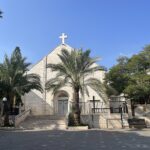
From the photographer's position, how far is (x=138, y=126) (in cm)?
2762

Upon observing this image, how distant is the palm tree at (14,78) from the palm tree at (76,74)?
9.03 feet

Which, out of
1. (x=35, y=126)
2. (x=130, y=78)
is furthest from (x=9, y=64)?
(x=130, y=78)

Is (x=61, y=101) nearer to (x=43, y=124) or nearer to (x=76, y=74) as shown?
(x=43, y=124)

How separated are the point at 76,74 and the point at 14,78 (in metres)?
6.32

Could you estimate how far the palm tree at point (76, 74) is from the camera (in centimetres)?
2592

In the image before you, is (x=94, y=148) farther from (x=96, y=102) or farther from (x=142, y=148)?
(x=96, y=102)

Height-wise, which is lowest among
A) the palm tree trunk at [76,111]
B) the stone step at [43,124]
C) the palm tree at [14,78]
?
the stone step at [43,124]

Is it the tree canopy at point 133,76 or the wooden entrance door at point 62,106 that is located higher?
the tree canopy at point 133,76

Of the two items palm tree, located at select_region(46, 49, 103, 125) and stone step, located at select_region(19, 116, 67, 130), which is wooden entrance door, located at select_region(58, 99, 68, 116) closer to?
stone step, located at select_region(19, 116, 67, 130)

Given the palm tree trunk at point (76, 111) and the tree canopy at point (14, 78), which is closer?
the palm tree trunk at point (76, 111)

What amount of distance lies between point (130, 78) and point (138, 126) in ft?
17.2

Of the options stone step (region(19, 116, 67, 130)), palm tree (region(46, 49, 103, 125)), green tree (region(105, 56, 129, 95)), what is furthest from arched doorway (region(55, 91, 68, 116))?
palm tree (region(46, 49, 103, 125))

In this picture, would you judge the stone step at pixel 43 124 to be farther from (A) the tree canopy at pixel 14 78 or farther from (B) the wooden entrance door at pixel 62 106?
(B) the wooden entrance door at pixel 62 106

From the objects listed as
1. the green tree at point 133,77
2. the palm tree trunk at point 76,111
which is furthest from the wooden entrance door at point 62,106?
the palm tree trunk at point 76,111
